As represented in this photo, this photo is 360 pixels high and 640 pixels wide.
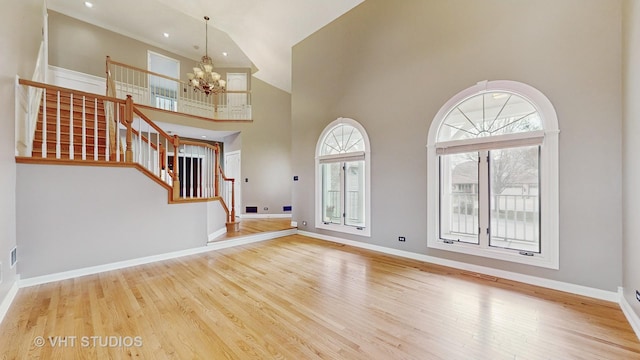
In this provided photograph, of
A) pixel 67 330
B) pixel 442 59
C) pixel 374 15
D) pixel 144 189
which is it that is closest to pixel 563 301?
pixel 442 59

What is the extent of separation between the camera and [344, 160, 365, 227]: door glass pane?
16.1 feet

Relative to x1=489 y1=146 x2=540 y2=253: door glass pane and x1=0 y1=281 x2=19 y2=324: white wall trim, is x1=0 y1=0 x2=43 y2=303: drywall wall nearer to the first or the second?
x1=0 y1=281 x2=19 y2=324: white wall trim

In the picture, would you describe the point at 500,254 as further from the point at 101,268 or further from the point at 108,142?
the point at 108,142

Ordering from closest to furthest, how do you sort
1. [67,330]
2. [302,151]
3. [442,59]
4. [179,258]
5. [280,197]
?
1. [67,330]
2. [442,59]
3. [179,258]
4. [302,151]
5. [280,197]

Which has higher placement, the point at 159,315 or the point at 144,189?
the point at 144,189

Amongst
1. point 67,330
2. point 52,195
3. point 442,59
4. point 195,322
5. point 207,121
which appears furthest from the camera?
point 207,121

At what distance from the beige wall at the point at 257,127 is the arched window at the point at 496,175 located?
5.46m

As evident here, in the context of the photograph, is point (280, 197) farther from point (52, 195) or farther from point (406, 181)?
point (52, 195)

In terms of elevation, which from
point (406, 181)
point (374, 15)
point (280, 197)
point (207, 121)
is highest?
point (374, 15)

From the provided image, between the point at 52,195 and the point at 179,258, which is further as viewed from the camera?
the point at 179,258

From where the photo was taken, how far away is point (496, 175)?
333 centimetres

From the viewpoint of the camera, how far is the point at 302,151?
604 cm

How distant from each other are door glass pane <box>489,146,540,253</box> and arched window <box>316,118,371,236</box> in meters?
1.95

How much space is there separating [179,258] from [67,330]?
2017 mm
